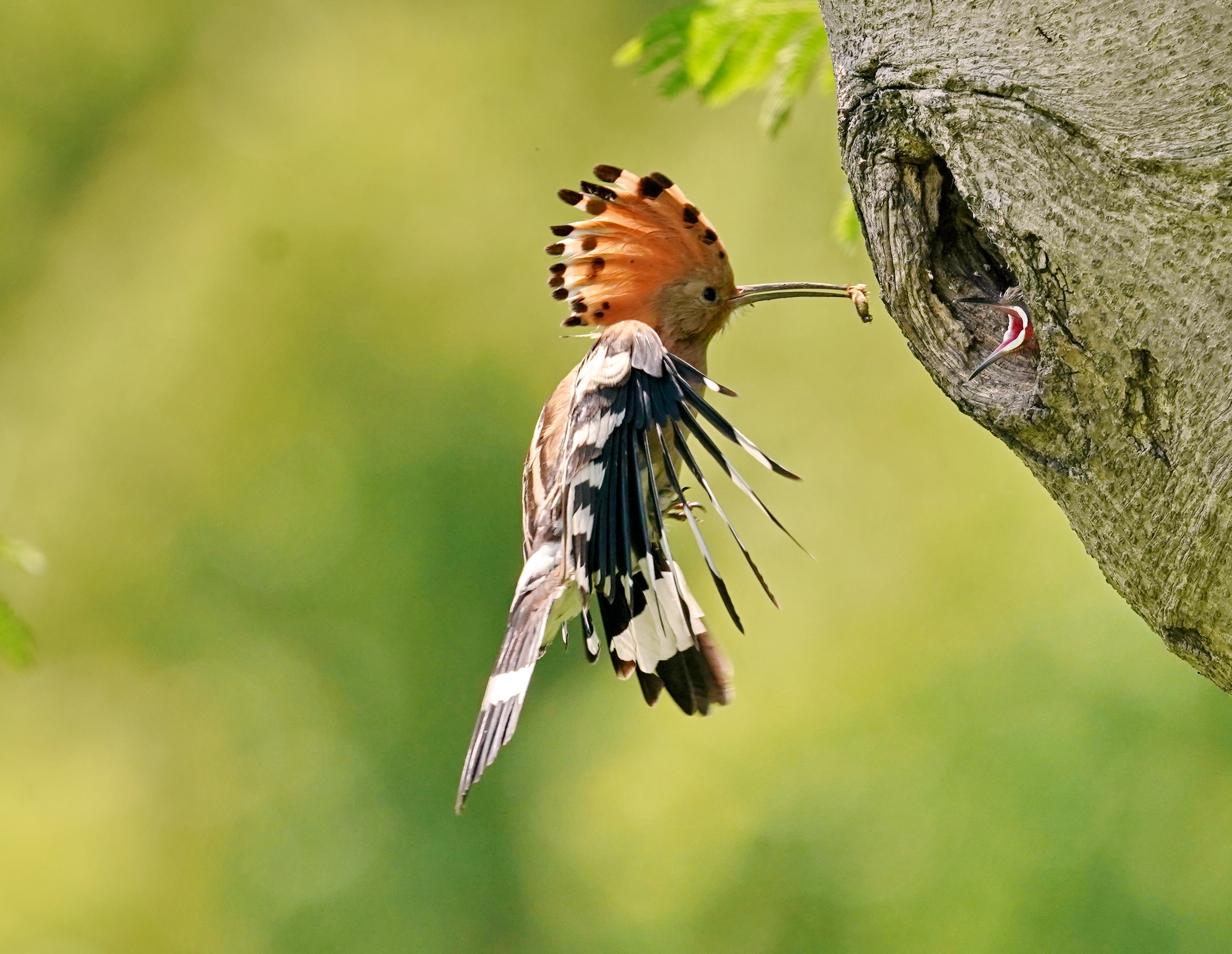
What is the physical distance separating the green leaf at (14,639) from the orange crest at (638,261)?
107 cm

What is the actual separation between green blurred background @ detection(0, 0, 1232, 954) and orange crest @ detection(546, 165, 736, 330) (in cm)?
341

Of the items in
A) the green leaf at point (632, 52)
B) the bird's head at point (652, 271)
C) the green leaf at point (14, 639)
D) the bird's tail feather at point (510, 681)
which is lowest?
the bird's tail feather at point (510, 681)

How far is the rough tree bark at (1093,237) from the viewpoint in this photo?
1165mm

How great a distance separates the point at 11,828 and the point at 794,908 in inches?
155

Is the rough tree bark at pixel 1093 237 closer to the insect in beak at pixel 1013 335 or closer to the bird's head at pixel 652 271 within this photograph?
the insect in beak at pixel 1013 335

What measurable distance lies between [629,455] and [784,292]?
0.56 meters

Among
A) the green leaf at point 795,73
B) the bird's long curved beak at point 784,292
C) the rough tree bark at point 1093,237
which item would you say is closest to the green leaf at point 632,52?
the green leaf at point 795,73

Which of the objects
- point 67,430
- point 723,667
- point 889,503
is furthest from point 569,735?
point 723,667

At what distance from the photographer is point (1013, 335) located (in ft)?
4.36

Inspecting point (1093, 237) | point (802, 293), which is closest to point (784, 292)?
point (802, 293)

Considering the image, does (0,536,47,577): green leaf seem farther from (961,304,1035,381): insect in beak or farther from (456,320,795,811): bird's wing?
(961,304,1035,381): insect in beak

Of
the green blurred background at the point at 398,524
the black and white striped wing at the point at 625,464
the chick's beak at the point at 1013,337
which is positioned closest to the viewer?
the chick's beak at the point at 1013,337

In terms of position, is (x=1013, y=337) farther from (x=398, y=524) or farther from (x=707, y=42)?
(x=398, y=524)

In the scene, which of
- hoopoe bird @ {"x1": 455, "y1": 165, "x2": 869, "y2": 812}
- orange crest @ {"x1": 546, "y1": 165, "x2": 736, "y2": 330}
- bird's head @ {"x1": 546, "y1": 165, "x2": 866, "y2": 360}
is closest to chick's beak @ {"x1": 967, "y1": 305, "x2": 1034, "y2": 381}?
hoopoe bird @ {"x1": 455, "y1": 165, "x2": 869, "y2": 812}
